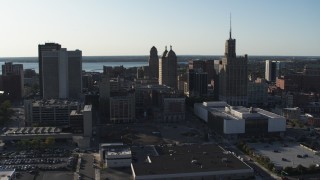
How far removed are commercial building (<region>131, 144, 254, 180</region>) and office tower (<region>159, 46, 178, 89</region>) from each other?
39468mm

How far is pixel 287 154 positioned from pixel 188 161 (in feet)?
33.9

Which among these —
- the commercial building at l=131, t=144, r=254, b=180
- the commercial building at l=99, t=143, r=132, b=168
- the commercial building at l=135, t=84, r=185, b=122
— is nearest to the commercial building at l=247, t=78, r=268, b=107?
the commercial building at l=135, t=84, r=185, b=122

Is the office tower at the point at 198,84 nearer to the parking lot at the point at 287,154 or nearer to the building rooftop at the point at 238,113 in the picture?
the building rooftop at the point at 238,113

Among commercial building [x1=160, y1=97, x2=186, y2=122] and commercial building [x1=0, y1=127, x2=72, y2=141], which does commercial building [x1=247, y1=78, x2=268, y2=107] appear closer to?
commercial building [x1=160, y1=97, x2=186, y2=122]

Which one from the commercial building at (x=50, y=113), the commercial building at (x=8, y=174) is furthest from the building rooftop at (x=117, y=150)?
the commercial building at (x=50, y=113)

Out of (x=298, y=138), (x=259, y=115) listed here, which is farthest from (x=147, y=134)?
(x=298, y=138)

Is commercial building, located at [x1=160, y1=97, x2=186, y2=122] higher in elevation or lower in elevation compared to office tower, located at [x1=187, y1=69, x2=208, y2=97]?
lower

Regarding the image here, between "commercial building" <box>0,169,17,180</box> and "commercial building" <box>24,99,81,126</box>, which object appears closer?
"commercial building" <box>0,169,17,180</box>

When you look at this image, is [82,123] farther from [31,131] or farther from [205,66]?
[205,66]

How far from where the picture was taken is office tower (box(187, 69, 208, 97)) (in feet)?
224

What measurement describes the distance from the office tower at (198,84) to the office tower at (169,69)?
4423mm

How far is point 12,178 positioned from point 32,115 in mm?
20429

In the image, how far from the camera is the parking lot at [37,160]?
30391 millimetres

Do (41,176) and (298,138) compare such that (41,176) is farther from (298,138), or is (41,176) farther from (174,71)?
(174,71)
